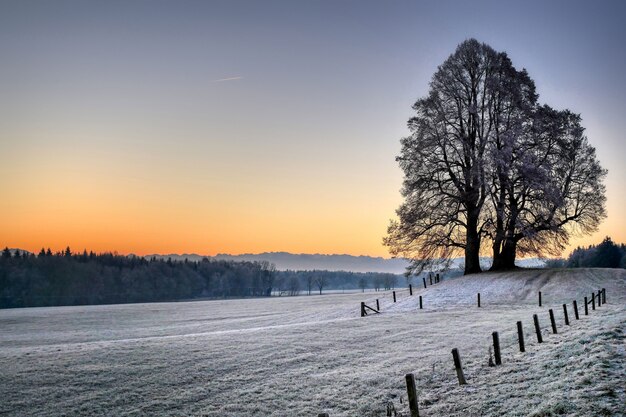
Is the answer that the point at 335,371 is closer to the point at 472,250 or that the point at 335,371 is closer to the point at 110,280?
the point at 472,250

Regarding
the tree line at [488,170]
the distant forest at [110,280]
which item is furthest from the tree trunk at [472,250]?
the distant forest at [110,280]

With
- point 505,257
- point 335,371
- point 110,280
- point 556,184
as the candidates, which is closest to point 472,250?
point 505,257

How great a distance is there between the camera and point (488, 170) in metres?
43.5

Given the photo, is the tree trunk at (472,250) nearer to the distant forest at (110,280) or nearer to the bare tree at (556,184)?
the bare tree at (556,184)

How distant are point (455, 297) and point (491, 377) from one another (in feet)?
91.8

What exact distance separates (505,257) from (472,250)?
3.53m

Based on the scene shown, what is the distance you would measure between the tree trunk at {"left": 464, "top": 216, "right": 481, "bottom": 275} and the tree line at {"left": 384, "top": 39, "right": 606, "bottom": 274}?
0.36 ft

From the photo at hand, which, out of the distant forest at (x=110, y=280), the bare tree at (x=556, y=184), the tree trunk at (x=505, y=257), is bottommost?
the distant forest at (x=110, y=280)

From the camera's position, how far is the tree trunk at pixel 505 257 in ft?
157

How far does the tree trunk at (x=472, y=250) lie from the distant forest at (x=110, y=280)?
366 feet

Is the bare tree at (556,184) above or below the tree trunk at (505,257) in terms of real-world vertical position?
above

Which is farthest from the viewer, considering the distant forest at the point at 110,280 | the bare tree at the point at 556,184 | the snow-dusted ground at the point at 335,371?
the distant forest at the point at 110,280

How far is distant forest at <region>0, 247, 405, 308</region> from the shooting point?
121 m

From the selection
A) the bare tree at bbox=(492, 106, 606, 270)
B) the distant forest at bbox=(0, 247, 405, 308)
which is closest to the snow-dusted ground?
the bare tree at bbox=(492, 106, 606, 270)
